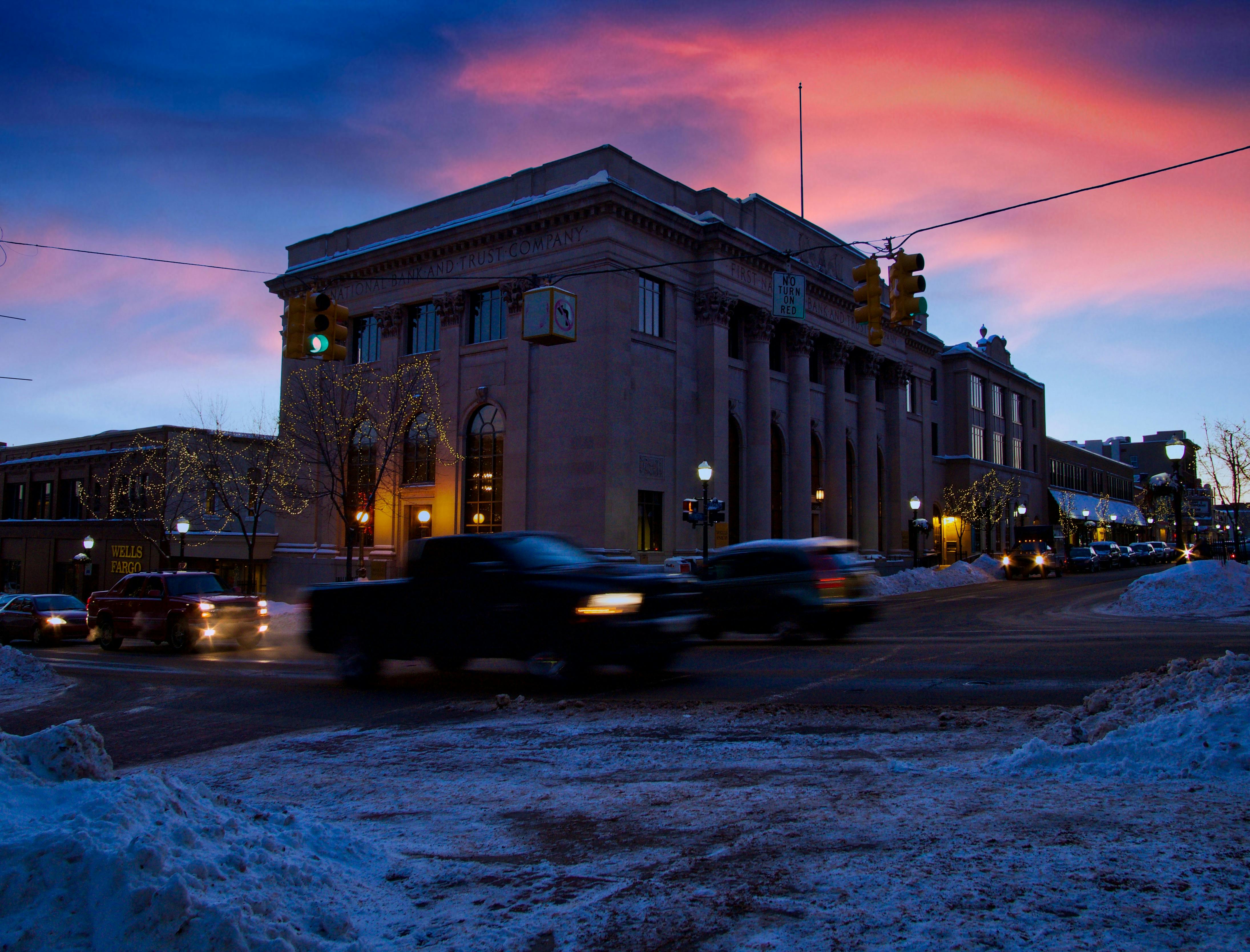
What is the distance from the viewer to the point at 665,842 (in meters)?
4.98

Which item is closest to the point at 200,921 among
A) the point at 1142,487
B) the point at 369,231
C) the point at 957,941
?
the point at 957,941

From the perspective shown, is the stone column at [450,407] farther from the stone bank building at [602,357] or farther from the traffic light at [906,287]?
the traffic light at [906,287]

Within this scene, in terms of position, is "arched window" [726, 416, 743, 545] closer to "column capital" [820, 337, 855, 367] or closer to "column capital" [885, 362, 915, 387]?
"column capital" [820, 337, 855, 367]

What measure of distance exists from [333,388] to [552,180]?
13.1 meters

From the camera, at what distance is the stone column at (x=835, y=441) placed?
4622 cm

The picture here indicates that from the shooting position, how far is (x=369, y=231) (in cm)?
4222

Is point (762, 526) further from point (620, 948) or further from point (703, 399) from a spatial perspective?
point (620, 948)

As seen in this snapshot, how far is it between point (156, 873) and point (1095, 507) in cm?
9589

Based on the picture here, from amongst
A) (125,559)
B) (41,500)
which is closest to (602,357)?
(125,559)

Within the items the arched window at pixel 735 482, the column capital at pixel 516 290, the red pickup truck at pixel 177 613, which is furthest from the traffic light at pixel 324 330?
the arched window at pixel 735 482

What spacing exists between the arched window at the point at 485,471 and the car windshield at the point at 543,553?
24.0m

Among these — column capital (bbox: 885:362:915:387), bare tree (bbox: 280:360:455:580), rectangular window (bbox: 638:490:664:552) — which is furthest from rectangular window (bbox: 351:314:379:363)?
column capital (bbox: 885:362:915:387)

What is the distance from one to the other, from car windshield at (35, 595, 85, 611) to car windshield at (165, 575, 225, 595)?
5445 mm

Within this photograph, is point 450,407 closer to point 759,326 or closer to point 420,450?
point 420,450
